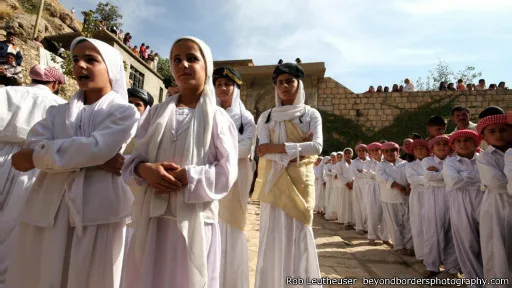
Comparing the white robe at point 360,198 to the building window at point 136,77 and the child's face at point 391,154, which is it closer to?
the child's face at point 391,154

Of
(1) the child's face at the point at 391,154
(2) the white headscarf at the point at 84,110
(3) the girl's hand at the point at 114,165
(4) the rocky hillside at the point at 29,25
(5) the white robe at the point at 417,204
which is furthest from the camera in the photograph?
(4) the rocky hillside at the point at 29,25

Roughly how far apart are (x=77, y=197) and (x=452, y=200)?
4011mm

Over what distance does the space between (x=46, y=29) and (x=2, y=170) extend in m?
21.0

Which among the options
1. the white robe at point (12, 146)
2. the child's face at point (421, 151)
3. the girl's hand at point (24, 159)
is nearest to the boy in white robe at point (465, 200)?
the child's face at point (421, 151)

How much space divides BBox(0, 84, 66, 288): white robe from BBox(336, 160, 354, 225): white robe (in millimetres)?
7275

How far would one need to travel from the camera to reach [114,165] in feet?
5.79

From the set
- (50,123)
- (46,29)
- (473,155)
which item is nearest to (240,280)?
(50,123)

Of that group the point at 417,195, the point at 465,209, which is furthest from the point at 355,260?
the point at 465,209

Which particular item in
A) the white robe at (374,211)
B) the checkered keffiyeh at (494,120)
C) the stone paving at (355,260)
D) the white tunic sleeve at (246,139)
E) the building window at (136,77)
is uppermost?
the building window at (136,77)

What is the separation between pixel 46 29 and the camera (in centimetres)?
1898

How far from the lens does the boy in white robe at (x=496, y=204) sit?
297cm

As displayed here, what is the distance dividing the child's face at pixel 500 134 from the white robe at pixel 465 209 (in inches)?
23.2

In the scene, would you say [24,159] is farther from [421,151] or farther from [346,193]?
[346,193]

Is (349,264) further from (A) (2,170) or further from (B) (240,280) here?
(A) (2,170)
